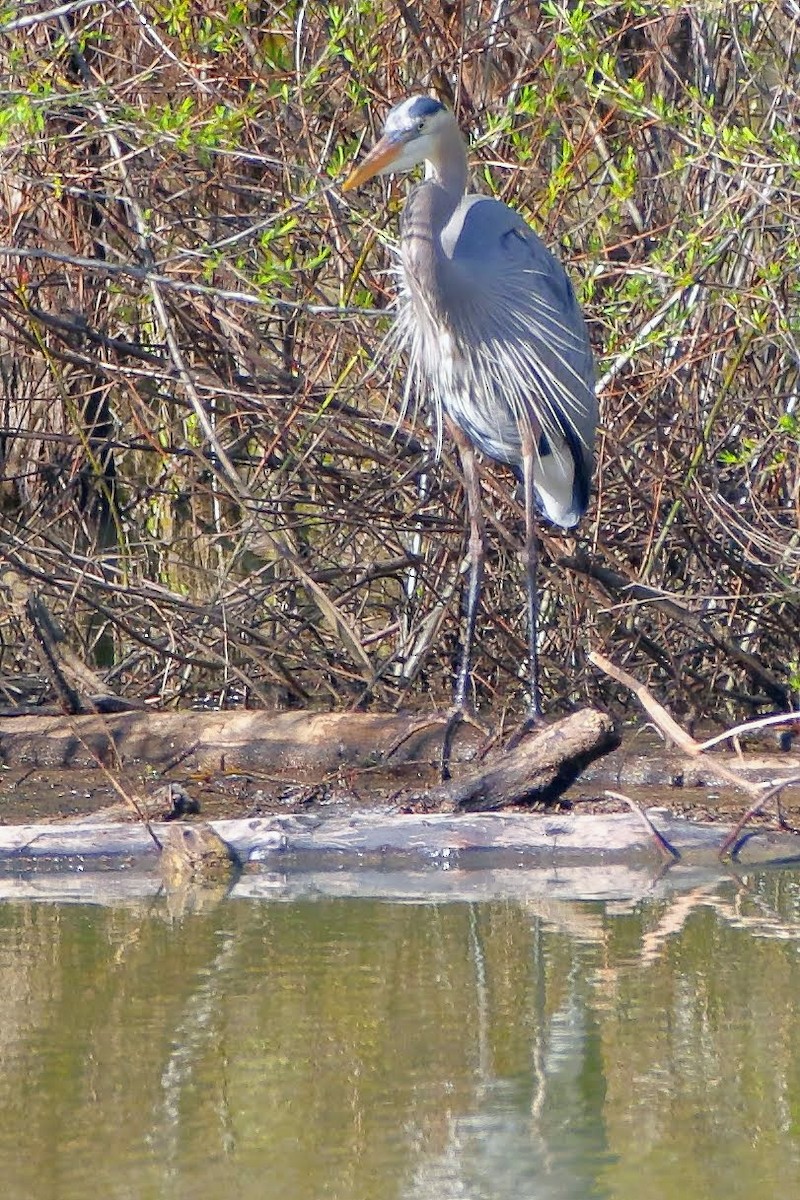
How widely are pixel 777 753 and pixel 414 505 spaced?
1.52 m

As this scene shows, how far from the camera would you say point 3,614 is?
6.07 metres

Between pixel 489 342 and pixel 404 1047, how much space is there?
10.2 feet

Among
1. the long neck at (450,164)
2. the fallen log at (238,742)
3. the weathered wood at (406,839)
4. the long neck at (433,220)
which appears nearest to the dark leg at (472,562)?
the fallen log at (238,742)

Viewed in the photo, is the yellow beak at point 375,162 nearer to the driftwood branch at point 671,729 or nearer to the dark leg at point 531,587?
the dark leg at point 531,587

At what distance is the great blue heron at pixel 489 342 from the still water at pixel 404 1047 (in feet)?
4.71

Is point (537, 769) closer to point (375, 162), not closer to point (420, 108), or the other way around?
point (375, 162)

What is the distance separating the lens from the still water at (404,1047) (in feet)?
8.42

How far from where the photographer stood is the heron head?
199 inches

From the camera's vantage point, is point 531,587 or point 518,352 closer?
point 531,587

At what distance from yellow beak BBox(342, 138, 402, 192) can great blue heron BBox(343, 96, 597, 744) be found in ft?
0.19

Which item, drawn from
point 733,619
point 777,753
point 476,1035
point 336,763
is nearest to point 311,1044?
point 476,1035

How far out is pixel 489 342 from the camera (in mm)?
5777

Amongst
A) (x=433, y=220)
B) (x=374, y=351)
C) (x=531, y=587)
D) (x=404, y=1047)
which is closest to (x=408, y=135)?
(x=433, y=220)

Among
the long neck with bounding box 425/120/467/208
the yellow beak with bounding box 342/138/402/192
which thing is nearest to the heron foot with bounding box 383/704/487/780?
the yellow beak with bounding box 342/138/402/192
